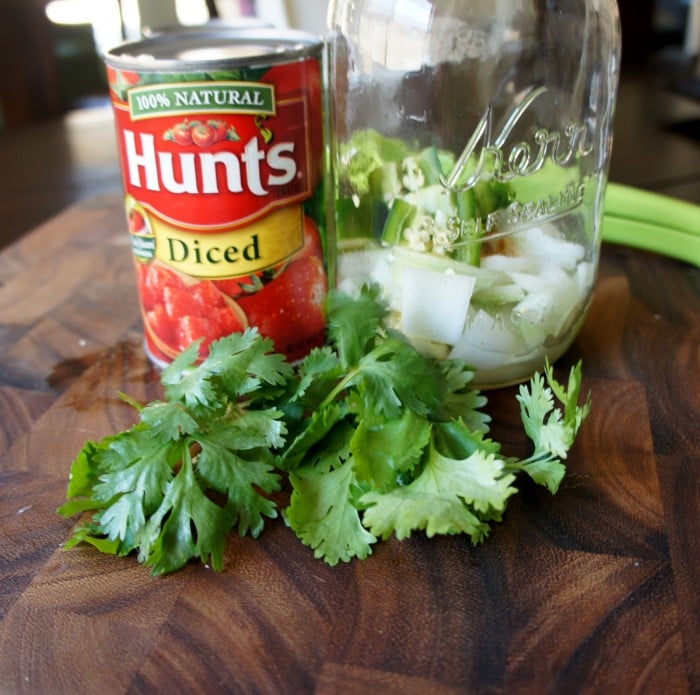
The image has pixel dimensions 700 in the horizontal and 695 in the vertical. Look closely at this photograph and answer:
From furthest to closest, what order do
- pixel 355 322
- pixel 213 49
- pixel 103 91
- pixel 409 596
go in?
pixel 103 91 → pixel 213 49 → pixel 355 322 → pixel 409 596

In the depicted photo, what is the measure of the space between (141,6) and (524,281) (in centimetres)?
53

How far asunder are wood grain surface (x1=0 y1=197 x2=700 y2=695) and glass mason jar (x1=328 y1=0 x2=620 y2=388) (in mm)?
89

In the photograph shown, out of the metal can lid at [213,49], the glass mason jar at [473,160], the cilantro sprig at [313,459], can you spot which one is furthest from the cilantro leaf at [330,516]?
the metal can lid at [213,49]

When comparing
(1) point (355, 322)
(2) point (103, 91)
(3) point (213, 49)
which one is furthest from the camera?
(2) point (103, 91)

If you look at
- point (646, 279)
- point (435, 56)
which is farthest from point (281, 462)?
point (646, 279)

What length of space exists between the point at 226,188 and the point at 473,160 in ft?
0.68

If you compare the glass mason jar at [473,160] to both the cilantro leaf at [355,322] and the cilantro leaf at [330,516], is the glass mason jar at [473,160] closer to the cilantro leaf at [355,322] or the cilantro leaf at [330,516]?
the cilantro leaf at [355,322]

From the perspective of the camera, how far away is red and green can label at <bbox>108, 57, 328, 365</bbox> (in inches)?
25.1

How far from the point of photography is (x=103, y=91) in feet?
8.27

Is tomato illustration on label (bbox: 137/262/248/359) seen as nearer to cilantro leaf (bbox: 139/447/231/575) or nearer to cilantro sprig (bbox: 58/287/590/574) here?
cilantro sprig (bbox: 58/287/590/574)

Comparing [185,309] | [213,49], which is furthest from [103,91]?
[185,309]

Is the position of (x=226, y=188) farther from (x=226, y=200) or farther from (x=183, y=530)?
(x=183, y=530)

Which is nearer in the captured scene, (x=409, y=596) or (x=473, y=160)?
(x=409, y=596)

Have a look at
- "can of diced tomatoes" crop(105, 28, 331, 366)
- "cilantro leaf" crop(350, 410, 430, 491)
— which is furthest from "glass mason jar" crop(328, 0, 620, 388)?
"cilantro leaf" crop(350, 410, 430, 491)
